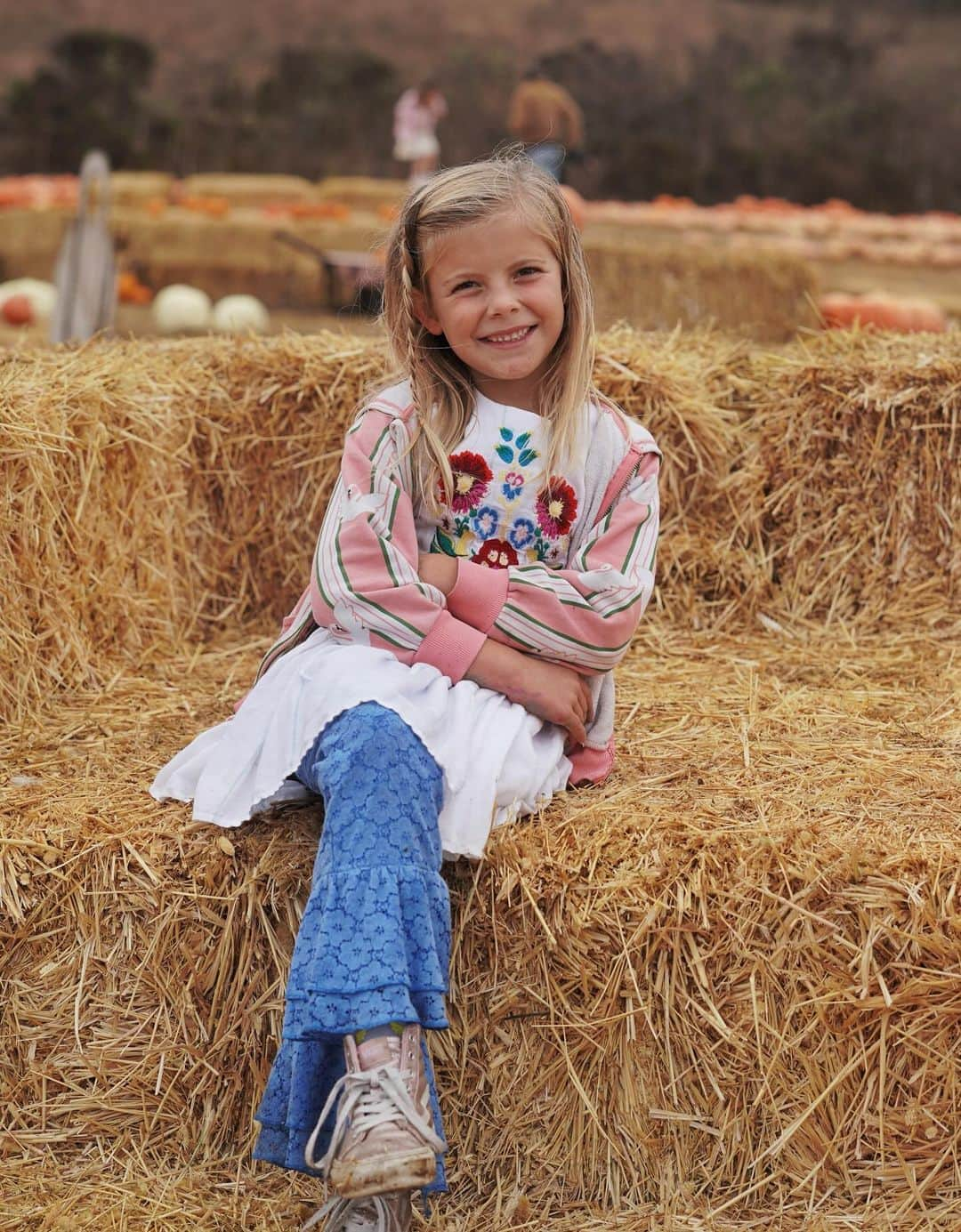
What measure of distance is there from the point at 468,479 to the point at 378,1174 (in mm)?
1069

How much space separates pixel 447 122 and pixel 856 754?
1180cm

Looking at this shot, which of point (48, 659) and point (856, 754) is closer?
point (856, 754)

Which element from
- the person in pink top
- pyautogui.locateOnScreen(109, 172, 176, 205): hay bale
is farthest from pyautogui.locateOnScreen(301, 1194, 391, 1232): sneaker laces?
pyautogui.locateOnScreen(109, 172, 176, 205): hay bale

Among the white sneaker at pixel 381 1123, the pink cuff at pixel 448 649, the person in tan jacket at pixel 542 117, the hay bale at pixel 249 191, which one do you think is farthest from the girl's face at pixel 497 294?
the hay bale at pixel 249 191

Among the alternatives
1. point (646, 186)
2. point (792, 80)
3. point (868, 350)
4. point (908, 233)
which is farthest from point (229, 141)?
point (868, 350)

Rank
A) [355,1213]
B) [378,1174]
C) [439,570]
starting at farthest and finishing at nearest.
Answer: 1. [439,570]
2. [355,1213]
3. [378,1174]

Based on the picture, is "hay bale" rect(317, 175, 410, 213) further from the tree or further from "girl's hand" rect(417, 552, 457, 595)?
"girl's hand" rect(417, 552, 457, 595)

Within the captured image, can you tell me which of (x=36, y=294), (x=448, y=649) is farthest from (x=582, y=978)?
(x=36, y=294)

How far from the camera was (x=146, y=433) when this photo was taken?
3070 mm

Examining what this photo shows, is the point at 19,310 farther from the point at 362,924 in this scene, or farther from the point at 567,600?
the point at 362,924

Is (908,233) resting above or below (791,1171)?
above

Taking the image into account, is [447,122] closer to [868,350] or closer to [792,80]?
[792,80]

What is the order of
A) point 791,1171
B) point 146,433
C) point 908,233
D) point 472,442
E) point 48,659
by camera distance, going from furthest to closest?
point 908,233, point 146,433, point 48,659, point 472,442, point 791,1171

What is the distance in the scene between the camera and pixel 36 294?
26.0 ft
